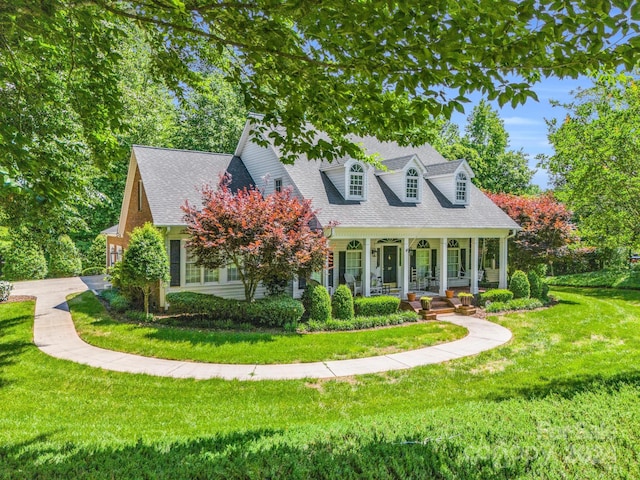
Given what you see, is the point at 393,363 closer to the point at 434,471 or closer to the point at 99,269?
the point at 434,471

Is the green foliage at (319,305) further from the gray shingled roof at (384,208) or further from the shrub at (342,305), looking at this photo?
the gray shingled roof at (384,208)

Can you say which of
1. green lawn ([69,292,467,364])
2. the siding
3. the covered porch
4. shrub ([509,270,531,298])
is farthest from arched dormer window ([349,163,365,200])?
shrub ([509,270,531,298])

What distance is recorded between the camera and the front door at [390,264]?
19.8 metres

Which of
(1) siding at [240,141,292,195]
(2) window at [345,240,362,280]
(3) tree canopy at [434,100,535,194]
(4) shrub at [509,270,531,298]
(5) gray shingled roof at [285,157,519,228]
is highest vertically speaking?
(3) tree canopy at [434,100,535,194]

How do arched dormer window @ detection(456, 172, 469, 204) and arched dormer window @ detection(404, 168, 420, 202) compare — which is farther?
arched dormer window @ detection(456, 172, 469, 204)

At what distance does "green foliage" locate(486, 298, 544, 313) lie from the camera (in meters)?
17.5

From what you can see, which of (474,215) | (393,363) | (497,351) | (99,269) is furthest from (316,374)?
(99,269)

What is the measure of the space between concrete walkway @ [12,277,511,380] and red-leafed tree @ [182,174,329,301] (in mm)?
4036

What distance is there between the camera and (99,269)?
3016 cm

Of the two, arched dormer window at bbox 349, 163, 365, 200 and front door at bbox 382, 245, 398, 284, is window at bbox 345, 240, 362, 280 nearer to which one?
front door at bbox 382, 245, 398, 284

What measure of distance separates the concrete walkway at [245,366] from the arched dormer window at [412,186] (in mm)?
6681

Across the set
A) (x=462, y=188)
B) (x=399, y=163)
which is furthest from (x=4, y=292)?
(x=462, y=188)

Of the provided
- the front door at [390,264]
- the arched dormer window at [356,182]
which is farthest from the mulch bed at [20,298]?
the front door at [390,264]

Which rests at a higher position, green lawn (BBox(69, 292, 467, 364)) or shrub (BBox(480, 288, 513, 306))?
shrub (BBox(480, 288, 513, 306))
